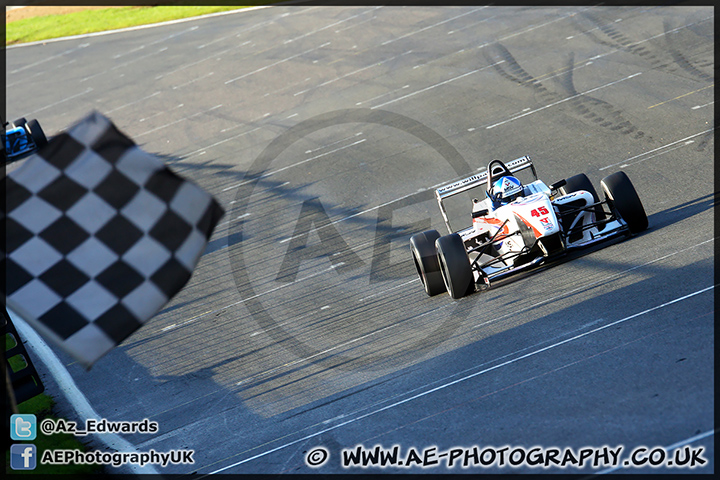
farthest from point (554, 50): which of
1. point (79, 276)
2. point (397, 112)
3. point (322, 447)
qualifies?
point (79, 276)

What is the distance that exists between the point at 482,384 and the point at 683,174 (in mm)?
6049

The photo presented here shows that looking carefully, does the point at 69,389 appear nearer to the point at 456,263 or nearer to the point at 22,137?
the point at 456,263

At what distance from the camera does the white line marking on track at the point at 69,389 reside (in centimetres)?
877

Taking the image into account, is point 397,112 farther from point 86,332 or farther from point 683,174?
point 86,332

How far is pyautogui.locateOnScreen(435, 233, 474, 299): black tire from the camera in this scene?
9.35 m

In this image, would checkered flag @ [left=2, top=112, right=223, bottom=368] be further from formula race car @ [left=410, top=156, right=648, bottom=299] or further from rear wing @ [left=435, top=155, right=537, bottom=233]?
rear wing @ [left=435, top=155, right=537, bottom=233]

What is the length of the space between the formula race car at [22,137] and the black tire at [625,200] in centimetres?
1562

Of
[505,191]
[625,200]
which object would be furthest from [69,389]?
[625,200]

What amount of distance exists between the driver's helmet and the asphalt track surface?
1.16 m

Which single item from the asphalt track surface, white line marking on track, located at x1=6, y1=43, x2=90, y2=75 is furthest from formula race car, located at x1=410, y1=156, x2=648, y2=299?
white line marking on track, located at x1=6, y1=43, x2=90, y2=75

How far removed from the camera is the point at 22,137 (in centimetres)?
1928

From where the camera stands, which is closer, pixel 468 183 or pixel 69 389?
pixel 69 389

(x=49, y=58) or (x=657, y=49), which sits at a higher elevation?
(x=49, y=58)

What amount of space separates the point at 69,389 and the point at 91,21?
26.9 meters
